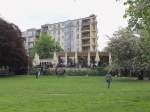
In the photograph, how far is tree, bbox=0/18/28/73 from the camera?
86.7m

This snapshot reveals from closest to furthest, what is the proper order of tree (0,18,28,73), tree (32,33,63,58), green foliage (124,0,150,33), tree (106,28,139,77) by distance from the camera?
1. green foliage (124,0,150,33)
2. tree (106,28,139,77)
3. tree (0,18,28,73)
4. tree (32,33,63,58)

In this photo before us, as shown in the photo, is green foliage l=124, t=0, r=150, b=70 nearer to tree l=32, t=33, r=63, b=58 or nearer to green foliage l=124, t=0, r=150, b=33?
green foliage l=124, t=0, r=150, b=33

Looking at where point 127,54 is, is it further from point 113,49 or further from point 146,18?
point 146,18

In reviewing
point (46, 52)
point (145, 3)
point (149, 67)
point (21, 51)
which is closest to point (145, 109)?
point (145, 3)

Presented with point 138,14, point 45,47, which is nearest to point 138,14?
point 138,14

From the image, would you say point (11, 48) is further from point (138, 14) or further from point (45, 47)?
point (45, 47)

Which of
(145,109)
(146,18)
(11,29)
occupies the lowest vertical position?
(145,109)

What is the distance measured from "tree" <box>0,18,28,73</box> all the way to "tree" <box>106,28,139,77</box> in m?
17.3

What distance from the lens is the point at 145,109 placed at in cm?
2555

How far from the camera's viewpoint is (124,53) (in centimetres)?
7894

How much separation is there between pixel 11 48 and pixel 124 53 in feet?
67.9

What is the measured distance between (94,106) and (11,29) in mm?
63725

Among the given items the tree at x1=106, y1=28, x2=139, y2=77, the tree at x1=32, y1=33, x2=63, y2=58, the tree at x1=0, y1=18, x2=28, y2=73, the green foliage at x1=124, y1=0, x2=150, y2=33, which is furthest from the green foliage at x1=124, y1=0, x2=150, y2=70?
the tree at x1=32, y1=33, x2=63, y2=58

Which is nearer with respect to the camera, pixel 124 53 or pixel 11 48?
pixel 124 53
